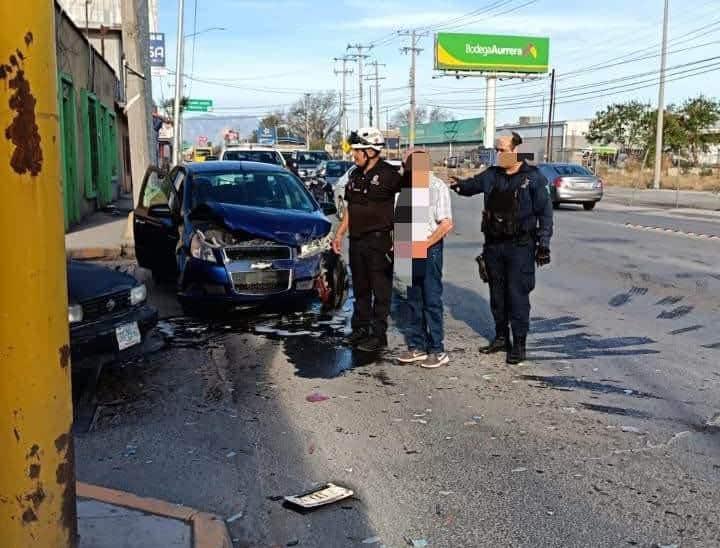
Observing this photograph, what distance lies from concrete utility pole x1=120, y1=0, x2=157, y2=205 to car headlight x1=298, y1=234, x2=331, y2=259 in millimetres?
6338

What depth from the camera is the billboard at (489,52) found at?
78688mm

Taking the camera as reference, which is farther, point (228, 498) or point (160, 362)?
point (160, 362)

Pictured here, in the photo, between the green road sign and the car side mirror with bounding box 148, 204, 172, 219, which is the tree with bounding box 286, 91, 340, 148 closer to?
the green road sign

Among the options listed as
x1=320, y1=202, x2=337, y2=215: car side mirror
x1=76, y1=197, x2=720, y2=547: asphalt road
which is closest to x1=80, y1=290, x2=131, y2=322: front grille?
x1=76, y1=197, x2=720, y2=547: asphalt road

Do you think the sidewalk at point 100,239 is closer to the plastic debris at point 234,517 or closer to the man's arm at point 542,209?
the man's arm at point 542,209

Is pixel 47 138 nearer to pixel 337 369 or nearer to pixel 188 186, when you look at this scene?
pixel 337 369

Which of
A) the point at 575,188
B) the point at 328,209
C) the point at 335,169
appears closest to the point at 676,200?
the point at 575,188

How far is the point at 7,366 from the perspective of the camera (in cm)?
260

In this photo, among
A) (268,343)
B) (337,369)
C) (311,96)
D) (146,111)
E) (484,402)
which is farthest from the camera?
(311,96)

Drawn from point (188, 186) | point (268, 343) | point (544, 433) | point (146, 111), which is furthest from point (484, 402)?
point (146, 111)

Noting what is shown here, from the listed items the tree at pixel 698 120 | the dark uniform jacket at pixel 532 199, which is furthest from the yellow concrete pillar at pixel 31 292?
the tree at pixel 698 120

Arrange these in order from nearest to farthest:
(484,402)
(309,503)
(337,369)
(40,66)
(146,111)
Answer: (40,66) → (309,503) → (484,402) → (337,369) → (146,111)

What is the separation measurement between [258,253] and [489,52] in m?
76.0

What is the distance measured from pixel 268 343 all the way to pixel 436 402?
2.25 meters
